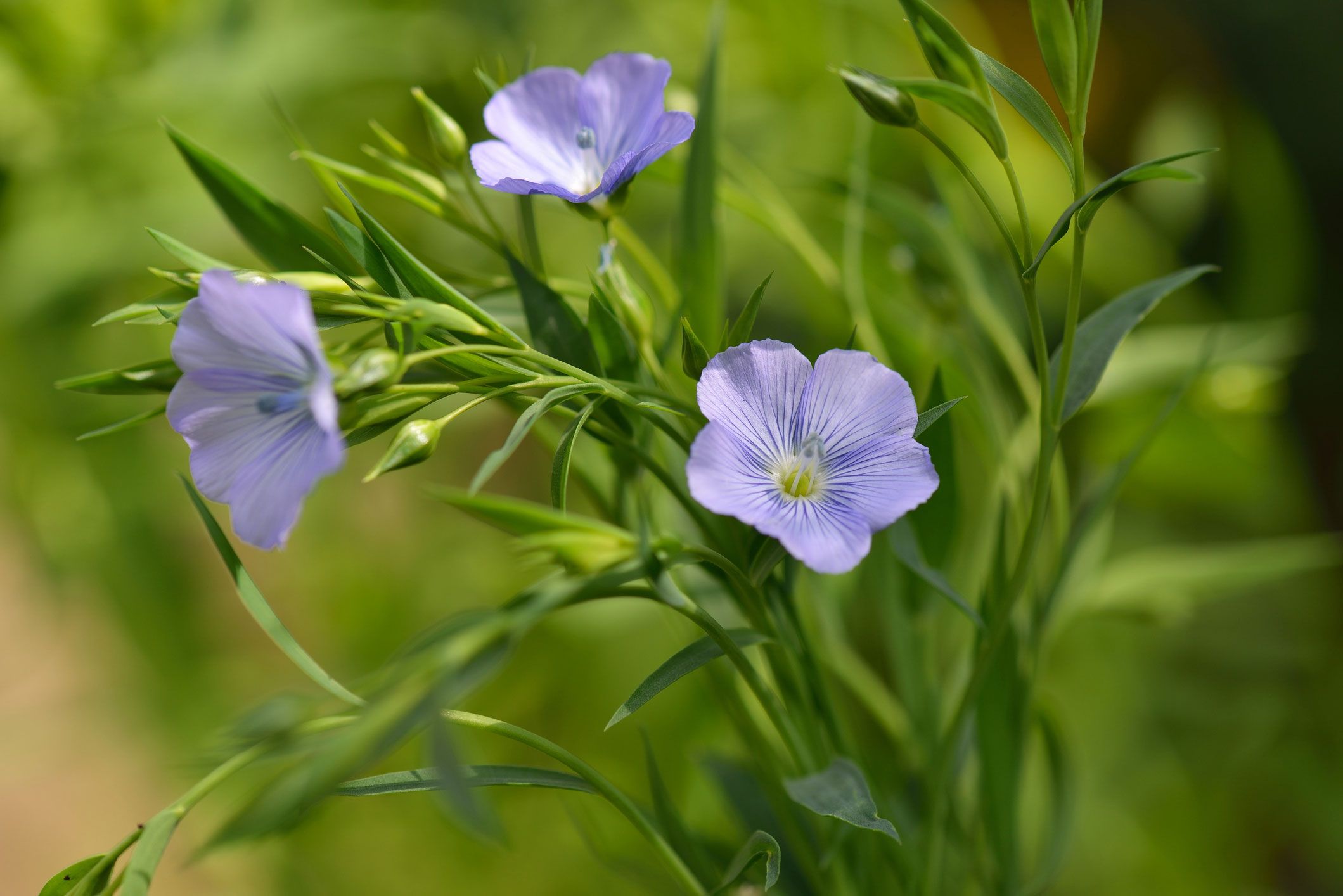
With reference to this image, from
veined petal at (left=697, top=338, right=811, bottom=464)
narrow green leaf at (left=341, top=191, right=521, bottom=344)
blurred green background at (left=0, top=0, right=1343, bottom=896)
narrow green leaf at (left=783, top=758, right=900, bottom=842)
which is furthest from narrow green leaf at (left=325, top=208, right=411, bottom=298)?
blurred green background at (left=0, top=0, right=1343, bottom=896)

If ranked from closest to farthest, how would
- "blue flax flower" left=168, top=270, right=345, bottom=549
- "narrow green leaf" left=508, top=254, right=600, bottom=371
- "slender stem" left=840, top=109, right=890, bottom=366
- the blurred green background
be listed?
"blue flax flower" left=168, top=270, right=345, bottom=549 → "narrow green leaf" left=508, top=254, right=600, bottom=371 → "slender stem" left=840, top=109, right=890, bottom=366 → the blurred green background

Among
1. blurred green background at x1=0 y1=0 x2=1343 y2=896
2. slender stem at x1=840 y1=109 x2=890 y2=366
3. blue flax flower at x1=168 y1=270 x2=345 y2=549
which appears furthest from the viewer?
blurred green background at x1=0 y1=0 x2=1343 y2=896

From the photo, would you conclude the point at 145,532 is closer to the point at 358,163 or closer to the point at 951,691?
the point at 358,163

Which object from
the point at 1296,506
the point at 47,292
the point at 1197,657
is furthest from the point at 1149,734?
the point at 47,292

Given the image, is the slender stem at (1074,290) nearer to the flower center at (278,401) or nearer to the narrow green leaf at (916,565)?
the narrow green leaf at (916,565)

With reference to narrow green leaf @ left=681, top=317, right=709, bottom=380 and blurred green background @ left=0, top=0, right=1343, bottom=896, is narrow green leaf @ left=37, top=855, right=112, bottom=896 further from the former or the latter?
blurred green background @ left=0, top=0, right=1343, bottom=896

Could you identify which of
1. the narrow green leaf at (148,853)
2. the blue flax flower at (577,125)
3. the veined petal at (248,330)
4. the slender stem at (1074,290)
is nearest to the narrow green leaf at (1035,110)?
the slender stem at (1074,290)

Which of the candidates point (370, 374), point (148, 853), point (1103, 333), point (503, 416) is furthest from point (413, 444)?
point (503, 416)
